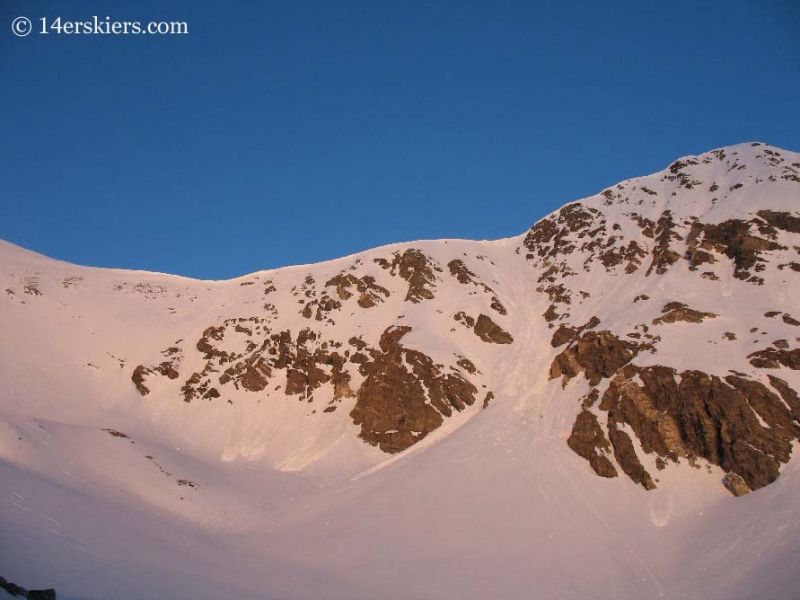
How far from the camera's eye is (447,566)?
28.6 metres

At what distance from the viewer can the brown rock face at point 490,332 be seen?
57.6 metres

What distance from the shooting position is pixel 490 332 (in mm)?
58438

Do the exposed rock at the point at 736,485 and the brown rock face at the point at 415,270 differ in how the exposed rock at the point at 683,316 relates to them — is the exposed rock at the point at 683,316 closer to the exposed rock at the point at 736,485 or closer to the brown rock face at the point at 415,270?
the exposed rock at the point at 736,485

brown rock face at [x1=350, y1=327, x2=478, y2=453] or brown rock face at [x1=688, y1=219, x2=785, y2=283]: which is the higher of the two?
brown rock face at [x1=688, y1=219, x2=785, y2=283]

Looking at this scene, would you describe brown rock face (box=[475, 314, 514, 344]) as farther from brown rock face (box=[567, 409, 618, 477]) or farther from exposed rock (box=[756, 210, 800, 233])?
exposed rock (box=[756, 210, 800, 233])

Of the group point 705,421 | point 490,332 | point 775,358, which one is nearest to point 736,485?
point 705,421

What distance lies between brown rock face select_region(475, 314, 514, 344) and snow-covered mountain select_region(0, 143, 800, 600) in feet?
1.17

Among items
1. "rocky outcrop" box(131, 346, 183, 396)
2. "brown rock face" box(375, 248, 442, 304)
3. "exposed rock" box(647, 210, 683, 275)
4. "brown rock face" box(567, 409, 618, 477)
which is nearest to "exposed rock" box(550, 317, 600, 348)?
"exposed rock" box(647, 210, 683, 275)

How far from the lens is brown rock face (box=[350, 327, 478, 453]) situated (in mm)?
45844

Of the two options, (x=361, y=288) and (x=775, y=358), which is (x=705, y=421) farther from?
(x=361, y=288)

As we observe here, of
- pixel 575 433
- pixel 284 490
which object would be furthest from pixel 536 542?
pixel 284 490

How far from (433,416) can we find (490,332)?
1522 centimetres

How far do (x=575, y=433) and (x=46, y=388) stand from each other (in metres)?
45.0

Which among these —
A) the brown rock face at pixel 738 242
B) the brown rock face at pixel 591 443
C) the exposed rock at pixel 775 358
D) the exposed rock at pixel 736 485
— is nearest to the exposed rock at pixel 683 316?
the exposed rock at pixel 775 358
